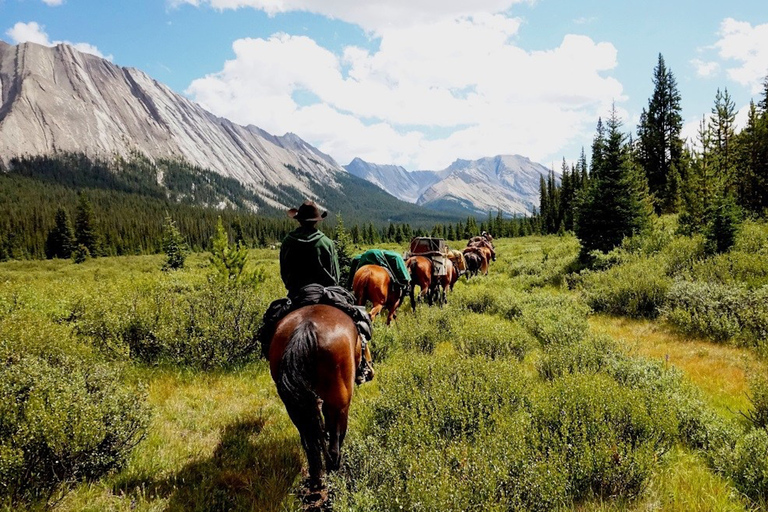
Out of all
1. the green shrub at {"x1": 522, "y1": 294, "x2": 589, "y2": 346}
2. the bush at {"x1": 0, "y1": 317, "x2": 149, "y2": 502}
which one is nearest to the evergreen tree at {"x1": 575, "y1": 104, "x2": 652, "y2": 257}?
the green shrub at {"x1": 522, "y1": 294, "x2": 589, "y2": 346}

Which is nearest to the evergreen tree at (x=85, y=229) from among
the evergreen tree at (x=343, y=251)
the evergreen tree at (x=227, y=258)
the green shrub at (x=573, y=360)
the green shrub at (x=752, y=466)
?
the evergreen tree at (x=227, y=258)

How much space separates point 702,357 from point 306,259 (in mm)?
8454

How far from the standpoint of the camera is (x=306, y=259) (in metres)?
4.93

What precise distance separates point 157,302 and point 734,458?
9792mm

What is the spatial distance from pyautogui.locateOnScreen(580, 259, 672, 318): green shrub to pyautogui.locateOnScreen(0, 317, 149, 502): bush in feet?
40.2

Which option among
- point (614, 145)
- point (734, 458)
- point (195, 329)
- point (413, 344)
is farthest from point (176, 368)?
point (614, 145)

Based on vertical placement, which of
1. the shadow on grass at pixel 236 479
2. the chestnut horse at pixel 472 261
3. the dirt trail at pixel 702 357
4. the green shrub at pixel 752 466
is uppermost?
the chestnut horse at pixel 472 261

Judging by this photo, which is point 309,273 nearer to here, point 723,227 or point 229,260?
point 229,260

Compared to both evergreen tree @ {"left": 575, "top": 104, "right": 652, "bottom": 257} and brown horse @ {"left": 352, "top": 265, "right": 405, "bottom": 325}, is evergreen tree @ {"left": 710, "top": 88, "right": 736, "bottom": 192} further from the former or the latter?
brown horse @ {"left": 352, "top": 265, "right": 405, "bottom": 325}

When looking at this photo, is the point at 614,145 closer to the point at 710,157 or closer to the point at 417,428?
the point at 710,157

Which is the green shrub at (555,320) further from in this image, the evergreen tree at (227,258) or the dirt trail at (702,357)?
the evergreen tree at (227,258)

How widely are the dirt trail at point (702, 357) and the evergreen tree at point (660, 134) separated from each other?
39.9m

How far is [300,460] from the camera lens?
4590 mm

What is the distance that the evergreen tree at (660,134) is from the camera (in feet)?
137
